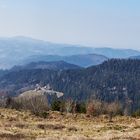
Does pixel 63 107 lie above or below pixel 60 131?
below

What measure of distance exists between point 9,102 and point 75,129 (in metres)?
52.7

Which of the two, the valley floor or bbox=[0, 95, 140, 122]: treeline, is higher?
the valley floor

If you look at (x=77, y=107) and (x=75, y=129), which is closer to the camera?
(x=75, y=129)

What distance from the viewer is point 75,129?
39062mm

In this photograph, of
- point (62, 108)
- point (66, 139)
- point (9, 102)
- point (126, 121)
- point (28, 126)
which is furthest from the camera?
point (9, 102)

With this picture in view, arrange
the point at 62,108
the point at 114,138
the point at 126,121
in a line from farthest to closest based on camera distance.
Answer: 1. the point at 62,108
2. the point at 126,121
3. the point at 114,138

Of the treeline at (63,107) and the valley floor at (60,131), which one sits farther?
the treeline at (63,107)

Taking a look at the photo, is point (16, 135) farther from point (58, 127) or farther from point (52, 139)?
point (58, 127)

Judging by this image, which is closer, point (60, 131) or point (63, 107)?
point (60, 131)

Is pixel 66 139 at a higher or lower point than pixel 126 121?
higher

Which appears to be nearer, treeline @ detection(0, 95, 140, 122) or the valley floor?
the valley floor

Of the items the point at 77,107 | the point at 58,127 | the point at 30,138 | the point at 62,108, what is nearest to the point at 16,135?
the point at 30,138

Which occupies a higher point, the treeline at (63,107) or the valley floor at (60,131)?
the valley floor at (60,131)

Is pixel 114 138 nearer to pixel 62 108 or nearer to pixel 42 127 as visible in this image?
pixel 42 127
